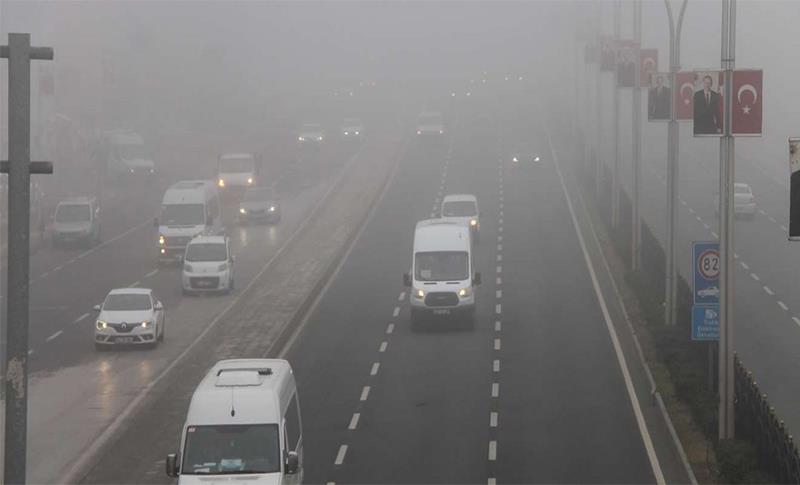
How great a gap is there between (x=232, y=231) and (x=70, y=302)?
1650 centimetres

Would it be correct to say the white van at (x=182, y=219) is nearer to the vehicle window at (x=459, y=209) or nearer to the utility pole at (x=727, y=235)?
the vehicle window at (x=459, y=209)

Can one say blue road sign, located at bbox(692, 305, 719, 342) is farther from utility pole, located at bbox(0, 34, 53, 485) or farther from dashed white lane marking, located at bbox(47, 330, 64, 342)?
dashed white lane marking, located at bbox(47, 330, 64, 342)

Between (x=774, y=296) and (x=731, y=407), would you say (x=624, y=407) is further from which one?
(x=774, y=296)

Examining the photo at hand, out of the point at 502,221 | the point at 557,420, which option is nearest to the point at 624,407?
the point at 557,420

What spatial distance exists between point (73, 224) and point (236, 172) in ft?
48.1

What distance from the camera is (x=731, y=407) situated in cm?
2561

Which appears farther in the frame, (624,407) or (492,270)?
(492,270)

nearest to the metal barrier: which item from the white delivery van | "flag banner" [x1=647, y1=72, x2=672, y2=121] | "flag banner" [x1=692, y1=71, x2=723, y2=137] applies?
"flag banner" [x1=692, y1=71, x2=723, y2=137]

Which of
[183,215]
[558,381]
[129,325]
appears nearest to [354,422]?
[558,381]

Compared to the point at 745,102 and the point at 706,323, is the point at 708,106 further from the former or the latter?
the point at 706,323

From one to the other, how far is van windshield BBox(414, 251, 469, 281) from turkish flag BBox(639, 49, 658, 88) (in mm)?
11268

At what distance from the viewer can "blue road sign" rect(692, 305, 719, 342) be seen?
28.4m

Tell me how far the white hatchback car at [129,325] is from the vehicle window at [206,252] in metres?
8.68

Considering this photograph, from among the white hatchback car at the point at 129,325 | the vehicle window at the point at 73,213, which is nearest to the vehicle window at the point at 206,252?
the white hatchback car at the point at 129,325
